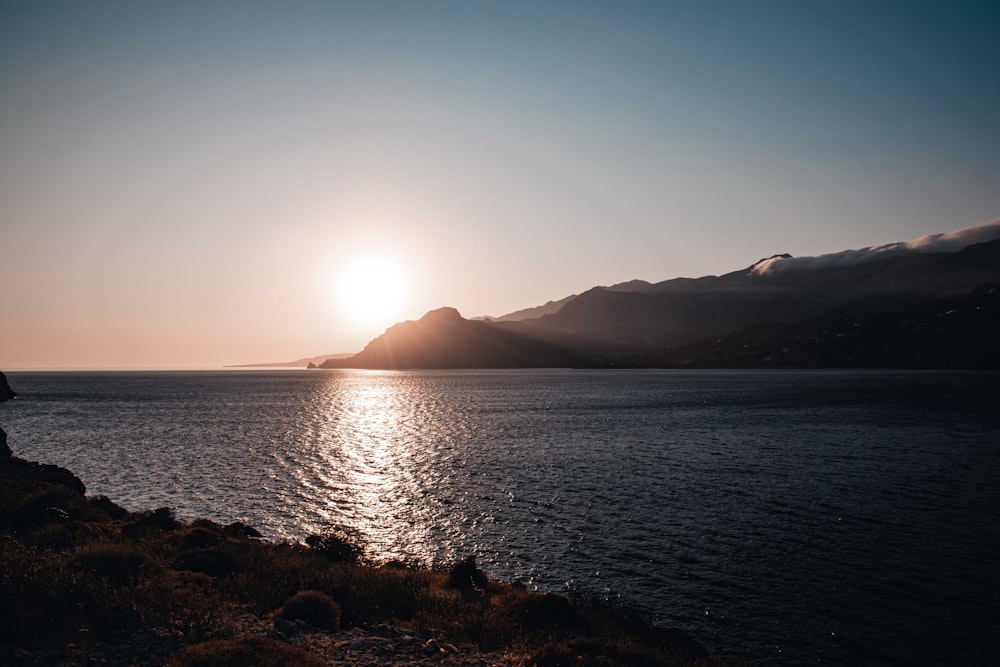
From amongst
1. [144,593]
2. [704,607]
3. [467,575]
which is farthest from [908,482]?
[144,593]

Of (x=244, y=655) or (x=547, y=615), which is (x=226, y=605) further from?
(x=547, y=615)

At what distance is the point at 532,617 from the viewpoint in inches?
790

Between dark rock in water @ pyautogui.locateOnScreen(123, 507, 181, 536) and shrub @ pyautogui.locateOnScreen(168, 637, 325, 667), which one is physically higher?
shrub @ pyautogui.locateOnScreen(168, 637, 325, 667)

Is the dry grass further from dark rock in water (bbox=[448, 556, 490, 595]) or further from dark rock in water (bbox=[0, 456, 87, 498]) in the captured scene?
dark rock in water (bbox=[0, 456, 87, 498])

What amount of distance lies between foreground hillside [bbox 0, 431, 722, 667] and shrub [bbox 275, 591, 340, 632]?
5cm

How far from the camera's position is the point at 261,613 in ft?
61.2

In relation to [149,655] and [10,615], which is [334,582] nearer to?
[149,655]

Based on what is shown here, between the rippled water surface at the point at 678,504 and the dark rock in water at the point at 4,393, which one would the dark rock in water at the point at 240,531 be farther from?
the dark rock in water at the point at 4,393

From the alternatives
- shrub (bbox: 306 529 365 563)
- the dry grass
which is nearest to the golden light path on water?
shrub (bbox: 306 529 365 563)

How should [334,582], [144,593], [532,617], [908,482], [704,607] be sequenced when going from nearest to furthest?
1. [144,593]
2. [532,617]
3. [334,582]
4. [704,607]
5. [908,482]

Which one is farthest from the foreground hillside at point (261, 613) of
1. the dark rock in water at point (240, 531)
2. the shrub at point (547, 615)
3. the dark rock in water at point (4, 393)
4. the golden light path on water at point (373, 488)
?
the dark rock in water at point (4, 393)

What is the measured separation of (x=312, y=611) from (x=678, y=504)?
1191 inches

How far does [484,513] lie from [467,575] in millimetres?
15840

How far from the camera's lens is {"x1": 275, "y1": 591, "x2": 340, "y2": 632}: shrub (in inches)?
715
